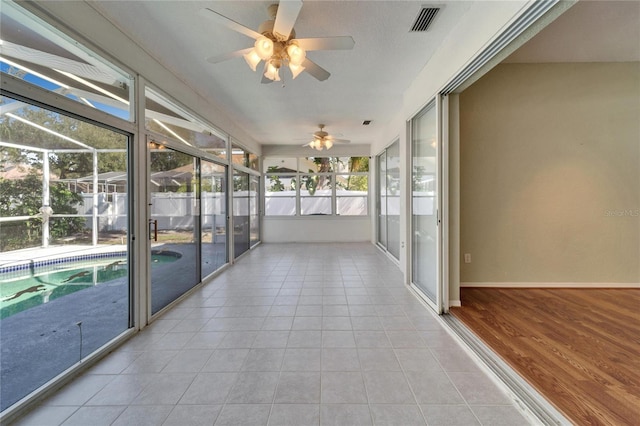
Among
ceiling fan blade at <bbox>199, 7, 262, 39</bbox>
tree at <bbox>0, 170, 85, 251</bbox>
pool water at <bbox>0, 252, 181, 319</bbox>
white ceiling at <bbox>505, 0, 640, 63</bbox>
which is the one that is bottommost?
pool water at <bbox>0, 252, 181, 319</bbox>

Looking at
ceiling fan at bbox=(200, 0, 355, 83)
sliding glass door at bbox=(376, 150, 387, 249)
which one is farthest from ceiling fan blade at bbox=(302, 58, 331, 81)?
sliding glass door at bbox=(376, 150, 387, 249)

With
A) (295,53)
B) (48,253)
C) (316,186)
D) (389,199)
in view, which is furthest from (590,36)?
(316,186)

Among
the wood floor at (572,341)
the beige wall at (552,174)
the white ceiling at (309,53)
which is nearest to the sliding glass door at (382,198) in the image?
the white ceiling at (309,53)

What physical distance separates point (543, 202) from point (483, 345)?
262 cm

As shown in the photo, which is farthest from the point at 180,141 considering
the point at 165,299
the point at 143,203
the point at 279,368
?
the point at 279,368

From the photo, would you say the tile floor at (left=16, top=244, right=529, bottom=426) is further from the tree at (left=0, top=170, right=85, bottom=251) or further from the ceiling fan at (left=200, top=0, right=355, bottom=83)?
the ceiling fan at (left=200, top=0, right=355, bottom=83)

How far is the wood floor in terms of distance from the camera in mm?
1633

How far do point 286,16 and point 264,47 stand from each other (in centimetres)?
33

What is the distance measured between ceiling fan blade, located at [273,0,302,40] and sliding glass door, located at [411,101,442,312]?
1919mm

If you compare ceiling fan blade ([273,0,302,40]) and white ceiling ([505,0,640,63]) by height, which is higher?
white ceiling ([505,0,640,63])

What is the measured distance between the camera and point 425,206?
11.0ft

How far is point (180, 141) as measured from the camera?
3.42 metres

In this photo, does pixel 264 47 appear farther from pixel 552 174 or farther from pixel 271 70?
pixel 552 174

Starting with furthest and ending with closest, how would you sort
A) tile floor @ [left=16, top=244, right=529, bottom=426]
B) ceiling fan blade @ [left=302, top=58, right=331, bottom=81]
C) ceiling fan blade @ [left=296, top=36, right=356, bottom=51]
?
ceiling fan blade @ [left=302, top=58, right=331, bottom=81] < ceiling fan blade @ [left=296, top=36, right=356, bottom=51] < tile floor @ [left=16, top=244, right=529, bottom=426]
